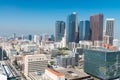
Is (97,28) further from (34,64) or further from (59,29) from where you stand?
(34,64)

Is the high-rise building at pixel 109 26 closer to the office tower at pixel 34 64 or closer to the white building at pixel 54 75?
the office tower at pixel 34 64

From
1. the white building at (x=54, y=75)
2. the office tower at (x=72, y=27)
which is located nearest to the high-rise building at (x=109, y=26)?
the office tower at (x=72, y=27)

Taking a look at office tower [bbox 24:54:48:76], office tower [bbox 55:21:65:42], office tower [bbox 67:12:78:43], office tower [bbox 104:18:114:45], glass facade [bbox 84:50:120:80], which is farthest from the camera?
office tower [bbox 55:21:65:42]

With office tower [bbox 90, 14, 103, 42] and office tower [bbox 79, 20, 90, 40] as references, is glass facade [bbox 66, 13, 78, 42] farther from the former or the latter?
office tower [bbox 90, 14, 103, 42]

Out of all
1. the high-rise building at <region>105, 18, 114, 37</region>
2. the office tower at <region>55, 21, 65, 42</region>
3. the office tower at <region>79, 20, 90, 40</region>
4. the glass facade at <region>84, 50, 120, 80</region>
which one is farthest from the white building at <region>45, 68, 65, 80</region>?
the office tower at <region>55, 21, 65, 42</region>

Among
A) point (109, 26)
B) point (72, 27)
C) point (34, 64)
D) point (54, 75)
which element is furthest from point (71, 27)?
point (54, 75)

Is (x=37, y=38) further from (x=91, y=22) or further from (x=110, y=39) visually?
(x=110, y=39)
